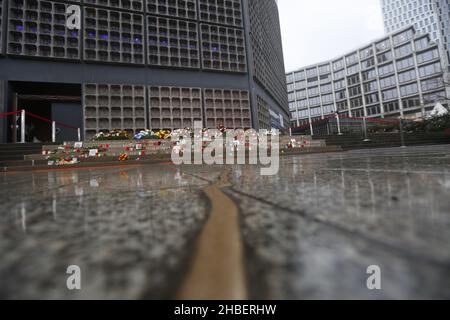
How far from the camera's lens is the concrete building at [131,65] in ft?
20.8

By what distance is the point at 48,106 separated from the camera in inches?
333

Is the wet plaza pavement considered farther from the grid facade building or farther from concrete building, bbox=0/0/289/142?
the grid facade building

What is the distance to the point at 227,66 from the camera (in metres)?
8.45

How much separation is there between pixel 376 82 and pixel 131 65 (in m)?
27.8

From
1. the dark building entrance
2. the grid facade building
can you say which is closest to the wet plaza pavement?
the dark building entrance

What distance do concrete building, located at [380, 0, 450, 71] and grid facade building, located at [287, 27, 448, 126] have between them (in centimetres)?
850

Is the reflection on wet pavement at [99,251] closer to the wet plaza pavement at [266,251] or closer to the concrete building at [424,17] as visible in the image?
the wet plaza pavement at [266,251]

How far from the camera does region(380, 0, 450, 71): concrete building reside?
3125 centimetres

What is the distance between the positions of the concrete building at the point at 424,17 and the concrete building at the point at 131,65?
32.9 metres

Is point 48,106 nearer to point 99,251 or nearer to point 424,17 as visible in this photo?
point 99,251

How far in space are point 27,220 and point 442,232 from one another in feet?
1.82

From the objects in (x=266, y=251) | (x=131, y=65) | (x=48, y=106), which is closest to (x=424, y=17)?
(x=131, y=65)

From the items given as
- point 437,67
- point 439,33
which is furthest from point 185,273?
point 439,33
